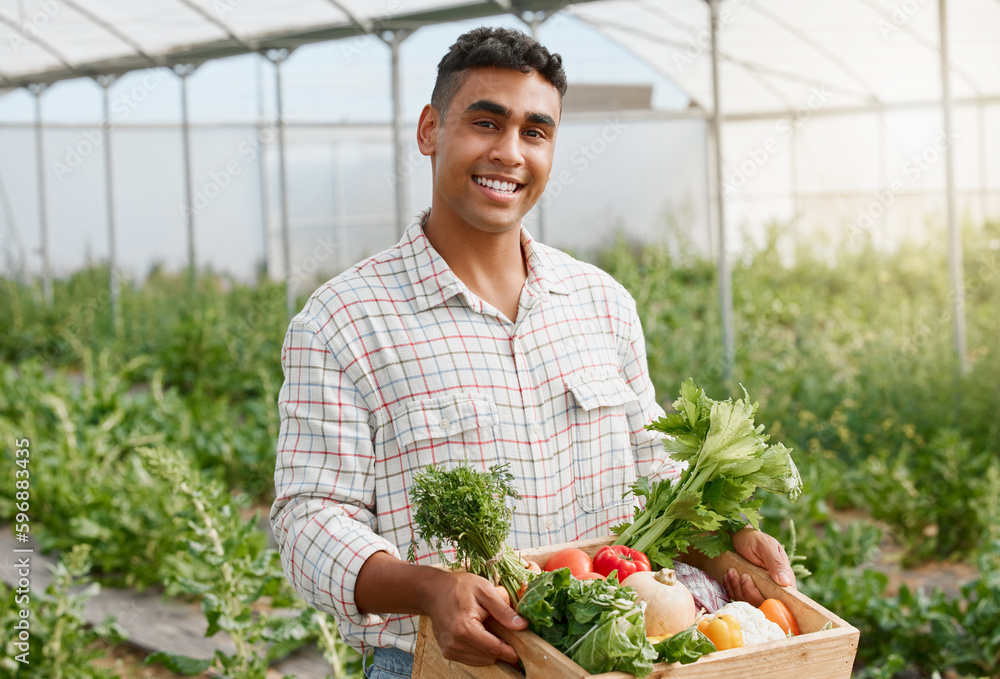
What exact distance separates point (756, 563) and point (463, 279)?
2.42ft

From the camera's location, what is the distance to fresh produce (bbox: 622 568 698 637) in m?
1.31

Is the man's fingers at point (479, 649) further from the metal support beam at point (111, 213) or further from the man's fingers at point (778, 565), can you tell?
the metal support beam at point (111, 213)

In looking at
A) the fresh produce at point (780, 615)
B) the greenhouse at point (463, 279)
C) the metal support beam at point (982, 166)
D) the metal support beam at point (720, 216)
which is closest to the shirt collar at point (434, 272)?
the greenhouse at point (463, 279)

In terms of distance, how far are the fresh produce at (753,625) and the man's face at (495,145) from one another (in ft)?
2.60

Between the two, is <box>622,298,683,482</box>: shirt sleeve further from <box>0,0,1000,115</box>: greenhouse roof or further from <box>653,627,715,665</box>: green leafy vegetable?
<box>0,0,1000,115</box>: greenhouse roof

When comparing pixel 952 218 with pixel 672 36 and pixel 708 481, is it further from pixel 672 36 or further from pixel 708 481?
pixel 708 481

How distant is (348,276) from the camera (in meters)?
1.78

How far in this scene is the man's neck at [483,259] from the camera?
184 centimetres

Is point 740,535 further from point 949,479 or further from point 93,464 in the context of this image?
point 93,464

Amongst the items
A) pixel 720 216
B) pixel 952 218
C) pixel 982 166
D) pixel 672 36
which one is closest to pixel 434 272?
pixel 720 216

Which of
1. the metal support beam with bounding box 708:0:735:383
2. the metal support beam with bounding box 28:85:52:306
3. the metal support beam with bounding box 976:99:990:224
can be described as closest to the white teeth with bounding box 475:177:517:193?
the metal support beam with bounding box 708:0:735:383

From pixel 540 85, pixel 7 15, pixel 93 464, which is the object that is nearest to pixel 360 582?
pixel 540 85

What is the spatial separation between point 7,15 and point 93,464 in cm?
492

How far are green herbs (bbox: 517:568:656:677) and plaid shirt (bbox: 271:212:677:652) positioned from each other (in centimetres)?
32
